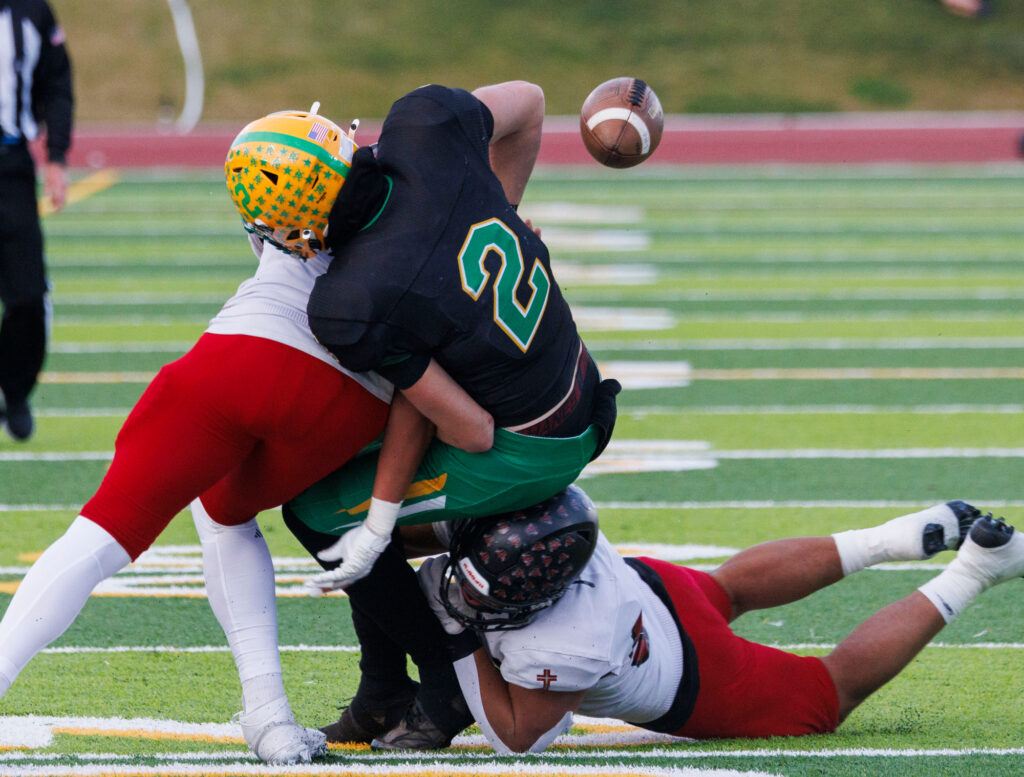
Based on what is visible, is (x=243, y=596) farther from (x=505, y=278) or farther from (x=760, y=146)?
(x=760, y=146)

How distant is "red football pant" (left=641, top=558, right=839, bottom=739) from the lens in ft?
10.3

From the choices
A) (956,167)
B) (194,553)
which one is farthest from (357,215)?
(956,167)

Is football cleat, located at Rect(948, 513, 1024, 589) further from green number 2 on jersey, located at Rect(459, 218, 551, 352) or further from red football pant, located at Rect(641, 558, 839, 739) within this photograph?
green number 2 on jersey, located at Rect(459, 218, 551, 352)

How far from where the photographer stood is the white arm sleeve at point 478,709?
120 inches

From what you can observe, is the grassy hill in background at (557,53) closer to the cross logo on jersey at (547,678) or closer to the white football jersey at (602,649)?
the white football jersey at (602,649)

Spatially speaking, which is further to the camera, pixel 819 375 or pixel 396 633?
pixel 819 375

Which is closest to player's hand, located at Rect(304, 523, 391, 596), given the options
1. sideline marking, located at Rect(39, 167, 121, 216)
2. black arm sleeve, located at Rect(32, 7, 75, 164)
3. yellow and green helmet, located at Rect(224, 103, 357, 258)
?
yellow and green helmet, located at Rect(224, 103, 357, 258)

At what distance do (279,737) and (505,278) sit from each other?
1.04 meters

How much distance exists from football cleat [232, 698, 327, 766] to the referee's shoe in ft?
12.8

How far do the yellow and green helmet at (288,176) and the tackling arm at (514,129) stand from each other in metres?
0.53

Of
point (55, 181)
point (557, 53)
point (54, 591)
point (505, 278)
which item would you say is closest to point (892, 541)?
point (505, 278)

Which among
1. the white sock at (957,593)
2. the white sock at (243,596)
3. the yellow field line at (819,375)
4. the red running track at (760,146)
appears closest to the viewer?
the white sock at (243,596)

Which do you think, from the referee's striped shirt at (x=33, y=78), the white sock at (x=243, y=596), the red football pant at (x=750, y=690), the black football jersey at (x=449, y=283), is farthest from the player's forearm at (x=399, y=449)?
the referee's striped shirt at (x=33, y=78)

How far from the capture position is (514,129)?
11.0ft
